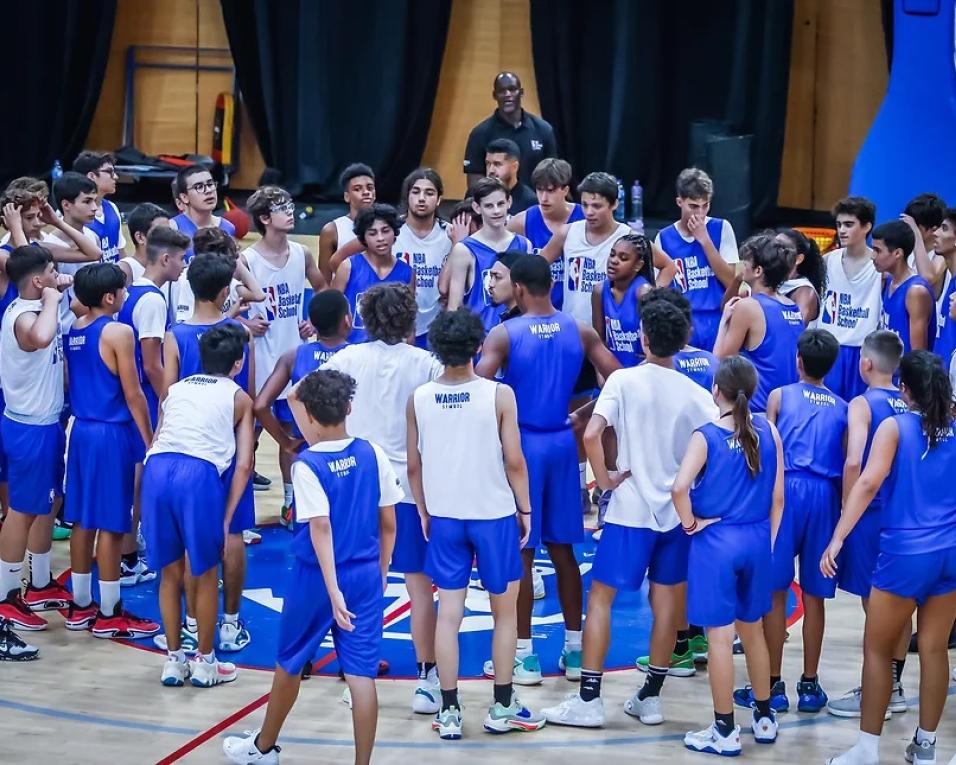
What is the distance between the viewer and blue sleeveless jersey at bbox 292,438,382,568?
4773 mm

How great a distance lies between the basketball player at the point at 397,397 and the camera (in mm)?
5590

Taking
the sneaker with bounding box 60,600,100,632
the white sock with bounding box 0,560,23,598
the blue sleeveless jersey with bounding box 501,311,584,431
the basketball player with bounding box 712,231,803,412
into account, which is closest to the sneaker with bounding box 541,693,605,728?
the blue sleeveless jersey with bounding box 501,311,584,431

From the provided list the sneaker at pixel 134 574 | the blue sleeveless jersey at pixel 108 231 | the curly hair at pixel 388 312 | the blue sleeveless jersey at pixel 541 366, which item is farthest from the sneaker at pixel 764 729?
the blue sleeveless jersey at pixel 108 231

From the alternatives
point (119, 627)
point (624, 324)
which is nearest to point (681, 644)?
point (624, 324)

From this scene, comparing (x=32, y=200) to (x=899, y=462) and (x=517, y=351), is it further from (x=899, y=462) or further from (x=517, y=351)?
(x=899, y=462)

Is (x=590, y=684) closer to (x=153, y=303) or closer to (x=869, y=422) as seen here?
(x=869, y=422)

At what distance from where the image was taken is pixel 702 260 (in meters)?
7.95

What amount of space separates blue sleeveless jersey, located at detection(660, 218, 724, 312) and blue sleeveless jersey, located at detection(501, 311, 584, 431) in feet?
7.27

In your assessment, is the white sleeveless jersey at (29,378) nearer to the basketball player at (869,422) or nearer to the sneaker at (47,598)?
the sneaker at (47,598)

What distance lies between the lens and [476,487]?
531cm

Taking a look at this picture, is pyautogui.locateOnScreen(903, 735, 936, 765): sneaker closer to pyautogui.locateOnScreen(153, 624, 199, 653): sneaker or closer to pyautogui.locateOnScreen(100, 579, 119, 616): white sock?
pyautogui.locateOnScreen(153, 624, 199, 653): sneaker

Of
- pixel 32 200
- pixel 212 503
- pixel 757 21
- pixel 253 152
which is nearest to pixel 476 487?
pixel 212 503

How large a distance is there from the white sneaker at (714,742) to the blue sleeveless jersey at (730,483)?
2.48 feet

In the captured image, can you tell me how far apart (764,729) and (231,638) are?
2.26m
